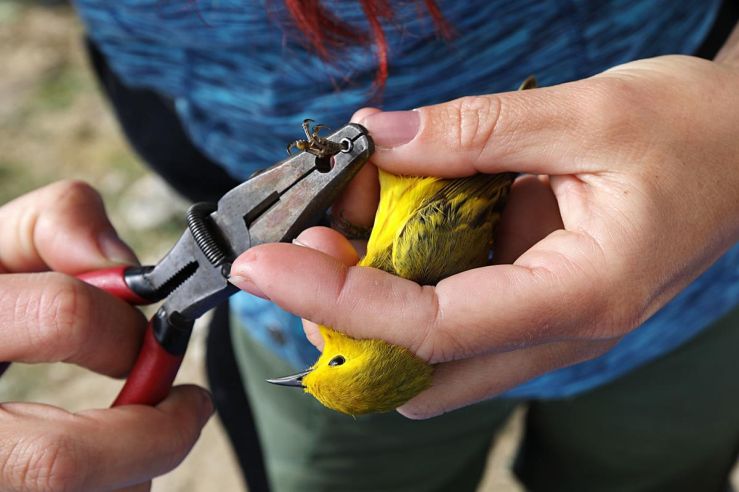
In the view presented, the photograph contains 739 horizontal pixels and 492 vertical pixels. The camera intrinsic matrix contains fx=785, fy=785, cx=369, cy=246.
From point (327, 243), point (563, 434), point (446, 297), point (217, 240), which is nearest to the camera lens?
point (446, 297)

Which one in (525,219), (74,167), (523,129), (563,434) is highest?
(523,129)

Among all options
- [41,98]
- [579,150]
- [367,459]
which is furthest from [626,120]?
[41,98]

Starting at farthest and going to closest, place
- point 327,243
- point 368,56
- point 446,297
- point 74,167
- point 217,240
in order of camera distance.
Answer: point 74,167
point 368,56
point 217,240
point 327,243
point 446,297

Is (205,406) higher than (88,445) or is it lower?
lower

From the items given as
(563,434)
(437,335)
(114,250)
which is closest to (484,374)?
(437,335)

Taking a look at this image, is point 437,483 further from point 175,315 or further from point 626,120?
point 626,120

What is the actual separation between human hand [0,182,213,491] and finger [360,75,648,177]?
581 mm

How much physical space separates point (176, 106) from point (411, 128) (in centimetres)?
101

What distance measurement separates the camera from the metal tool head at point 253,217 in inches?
50.6

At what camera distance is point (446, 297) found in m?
1.16

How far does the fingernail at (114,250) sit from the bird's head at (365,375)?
20.5 inches

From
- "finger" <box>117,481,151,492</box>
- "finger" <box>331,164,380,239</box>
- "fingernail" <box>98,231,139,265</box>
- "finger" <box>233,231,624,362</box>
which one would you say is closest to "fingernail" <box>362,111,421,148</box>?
"finger" <box>331,164,380,239</box>

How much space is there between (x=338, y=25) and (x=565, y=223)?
0.51m

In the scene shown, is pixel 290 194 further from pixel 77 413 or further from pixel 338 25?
pixel 77 413
